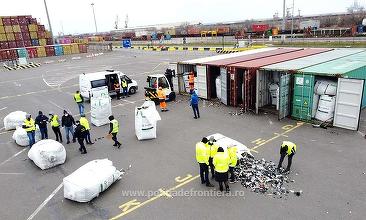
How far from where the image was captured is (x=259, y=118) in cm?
1596

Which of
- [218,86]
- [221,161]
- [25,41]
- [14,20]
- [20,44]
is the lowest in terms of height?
[218,86]

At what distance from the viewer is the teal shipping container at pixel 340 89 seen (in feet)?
43.1

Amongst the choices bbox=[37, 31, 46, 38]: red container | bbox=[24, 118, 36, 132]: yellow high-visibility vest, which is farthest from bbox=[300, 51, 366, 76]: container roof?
bbox=[37, 31, 46, 38]: red container

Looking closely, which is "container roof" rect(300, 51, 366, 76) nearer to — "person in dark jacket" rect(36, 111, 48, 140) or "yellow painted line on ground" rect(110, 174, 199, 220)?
"yellow painted line on ground" rect(110, 174, 199, 220)

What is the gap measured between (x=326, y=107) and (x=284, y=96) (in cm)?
207

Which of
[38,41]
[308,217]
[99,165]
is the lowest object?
[308,217]

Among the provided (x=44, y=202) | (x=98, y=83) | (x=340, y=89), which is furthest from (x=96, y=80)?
(x=340, y=89)

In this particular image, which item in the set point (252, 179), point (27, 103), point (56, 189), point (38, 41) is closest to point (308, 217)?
point (252, 179)

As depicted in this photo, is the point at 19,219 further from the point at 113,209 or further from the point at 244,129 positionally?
the point at 244,129

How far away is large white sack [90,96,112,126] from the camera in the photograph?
1599cm

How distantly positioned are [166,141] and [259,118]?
557 centimetres

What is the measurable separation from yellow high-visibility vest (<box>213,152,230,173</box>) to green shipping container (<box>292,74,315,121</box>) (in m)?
Result: 8.10

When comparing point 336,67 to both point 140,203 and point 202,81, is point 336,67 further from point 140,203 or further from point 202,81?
point 140,203

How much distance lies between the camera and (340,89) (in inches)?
533
